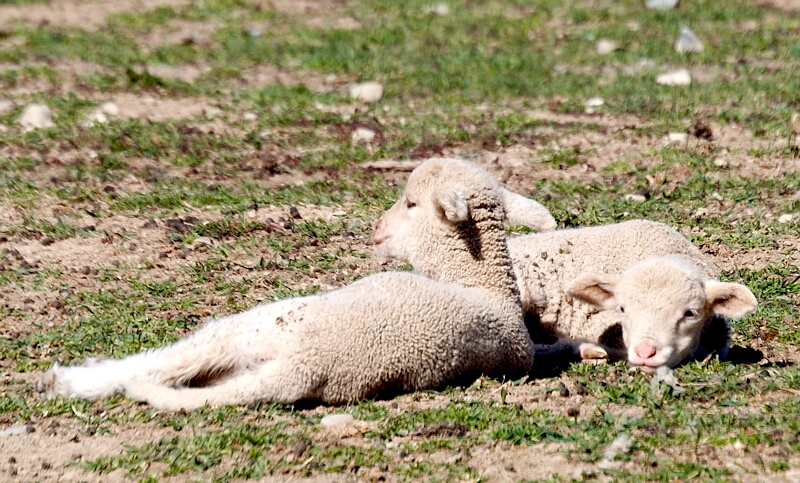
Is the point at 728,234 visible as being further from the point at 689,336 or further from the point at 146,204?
the point at 146,204

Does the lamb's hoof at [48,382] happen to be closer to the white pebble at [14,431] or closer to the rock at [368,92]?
the white pebble at [14,431]

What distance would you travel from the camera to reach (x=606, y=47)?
14.6 m

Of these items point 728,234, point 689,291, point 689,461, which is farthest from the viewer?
point 728,234

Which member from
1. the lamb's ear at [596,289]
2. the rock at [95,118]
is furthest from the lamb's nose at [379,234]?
the rock at [95,118]

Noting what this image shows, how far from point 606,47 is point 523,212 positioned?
8.02m

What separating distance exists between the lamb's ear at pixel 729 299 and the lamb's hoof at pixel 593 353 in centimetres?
62

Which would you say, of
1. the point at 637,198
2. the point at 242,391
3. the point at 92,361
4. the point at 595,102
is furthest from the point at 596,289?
the point at 595,102

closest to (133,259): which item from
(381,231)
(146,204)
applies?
(146,204)

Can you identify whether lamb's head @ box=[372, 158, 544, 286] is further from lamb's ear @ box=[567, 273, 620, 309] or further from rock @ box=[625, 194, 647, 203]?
rock @ box=[625, 194, 647, 203]

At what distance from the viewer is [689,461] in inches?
201

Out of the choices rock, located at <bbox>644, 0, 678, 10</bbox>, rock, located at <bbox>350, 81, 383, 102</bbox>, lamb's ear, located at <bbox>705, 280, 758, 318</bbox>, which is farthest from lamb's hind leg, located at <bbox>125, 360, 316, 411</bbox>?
rock, located at <bbox>644, 0, 678, 10</bbox>

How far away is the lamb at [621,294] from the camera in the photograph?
6379mm

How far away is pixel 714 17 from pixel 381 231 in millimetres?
10096

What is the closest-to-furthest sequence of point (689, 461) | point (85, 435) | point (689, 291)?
point (689, 461), point (85, 435), point (689, 291)
